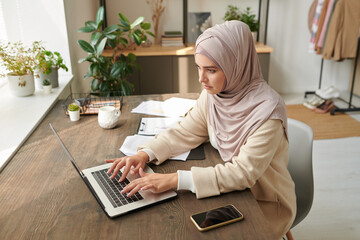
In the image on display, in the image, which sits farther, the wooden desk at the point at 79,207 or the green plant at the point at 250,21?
the green plant at the point at 250,21

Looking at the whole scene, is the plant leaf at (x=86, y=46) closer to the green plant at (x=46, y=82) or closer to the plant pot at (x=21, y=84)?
the green plant at (x=46, y=82)

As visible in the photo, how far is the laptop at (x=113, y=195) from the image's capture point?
100 cm

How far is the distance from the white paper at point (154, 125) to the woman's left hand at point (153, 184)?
473mm

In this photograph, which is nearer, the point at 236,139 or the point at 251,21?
the point at 236,139

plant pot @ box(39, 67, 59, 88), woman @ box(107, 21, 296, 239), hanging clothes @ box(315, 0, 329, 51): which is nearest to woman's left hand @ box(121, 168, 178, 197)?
woman @ box(107, 21, 296, 239)

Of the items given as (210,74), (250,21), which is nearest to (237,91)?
(210,74)

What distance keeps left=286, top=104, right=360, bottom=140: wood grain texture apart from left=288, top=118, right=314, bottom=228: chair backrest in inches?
72.4

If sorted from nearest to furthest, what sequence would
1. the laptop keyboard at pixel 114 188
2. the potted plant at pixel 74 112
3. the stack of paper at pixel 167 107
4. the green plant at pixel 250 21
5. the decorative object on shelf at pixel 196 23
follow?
1. the laptop keyboard at pixel 114 188
2. the potted plant at pixel 74 112
3. the stack of paper at pixel 167 107
4. the green plant at pixel 250 21
5. the decorative object on shelf at pixel 196 23

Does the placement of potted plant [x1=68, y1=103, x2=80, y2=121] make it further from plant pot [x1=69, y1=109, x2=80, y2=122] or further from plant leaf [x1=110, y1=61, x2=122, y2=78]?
plant leaf [x1=110, y1=61, x2=122, y2=78]

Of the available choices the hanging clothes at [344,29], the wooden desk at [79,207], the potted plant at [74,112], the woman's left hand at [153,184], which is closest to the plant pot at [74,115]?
the potted plant at [74,112]

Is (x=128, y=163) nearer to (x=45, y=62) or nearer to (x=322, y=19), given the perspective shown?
(x=45, y=62)

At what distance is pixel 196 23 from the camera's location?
Result: 13.3 feet

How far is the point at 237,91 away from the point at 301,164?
1.66ft

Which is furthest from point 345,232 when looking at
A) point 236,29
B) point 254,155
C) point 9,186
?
point 9,186
